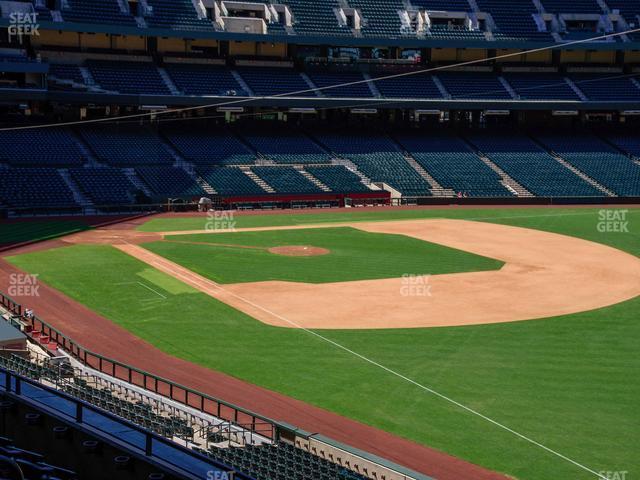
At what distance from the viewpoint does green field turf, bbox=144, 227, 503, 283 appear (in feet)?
129

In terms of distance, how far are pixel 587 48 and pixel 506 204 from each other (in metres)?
23.7

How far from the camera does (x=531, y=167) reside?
78.3 m

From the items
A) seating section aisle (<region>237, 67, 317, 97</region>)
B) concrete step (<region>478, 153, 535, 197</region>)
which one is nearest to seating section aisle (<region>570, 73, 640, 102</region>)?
concrete step (<region>478, 153, 535, 197</region>)

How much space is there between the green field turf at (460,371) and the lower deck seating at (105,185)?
25.3m

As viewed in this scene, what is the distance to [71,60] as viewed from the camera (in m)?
73.6

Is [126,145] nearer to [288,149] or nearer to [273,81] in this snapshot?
[288,149]

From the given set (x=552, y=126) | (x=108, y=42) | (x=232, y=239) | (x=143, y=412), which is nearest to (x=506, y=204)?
(x=552, y=126)

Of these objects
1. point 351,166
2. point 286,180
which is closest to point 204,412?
point 286,180

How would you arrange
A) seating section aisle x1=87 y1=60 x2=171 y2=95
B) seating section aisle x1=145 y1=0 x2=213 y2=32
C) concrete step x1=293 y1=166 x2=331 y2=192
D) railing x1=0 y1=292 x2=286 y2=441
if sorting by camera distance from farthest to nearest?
1. seating section aisle x1=145 y1=0 x2=213 y2=32
2. seating section aisle x1=87 y1=60 x2=171 y2=95
3. concrete step x1=293 y1=166 x2=331 y2=192
4. railing x1=0 y1=292 x2=286 y2=441

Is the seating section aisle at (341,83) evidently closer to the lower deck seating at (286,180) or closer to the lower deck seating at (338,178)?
the lower deck seating at (338,178)

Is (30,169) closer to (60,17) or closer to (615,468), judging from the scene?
(60,17)

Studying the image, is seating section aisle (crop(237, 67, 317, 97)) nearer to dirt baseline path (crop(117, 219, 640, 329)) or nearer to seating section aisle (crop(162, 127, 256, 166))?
seating section aisle (crop(162, 127, 256, 166))

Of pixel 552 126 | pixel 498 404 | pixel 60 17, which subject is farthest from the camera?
pixel 552 126

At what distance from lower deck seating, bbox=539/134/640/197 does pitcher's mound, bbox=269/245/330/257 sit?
4053 cm
